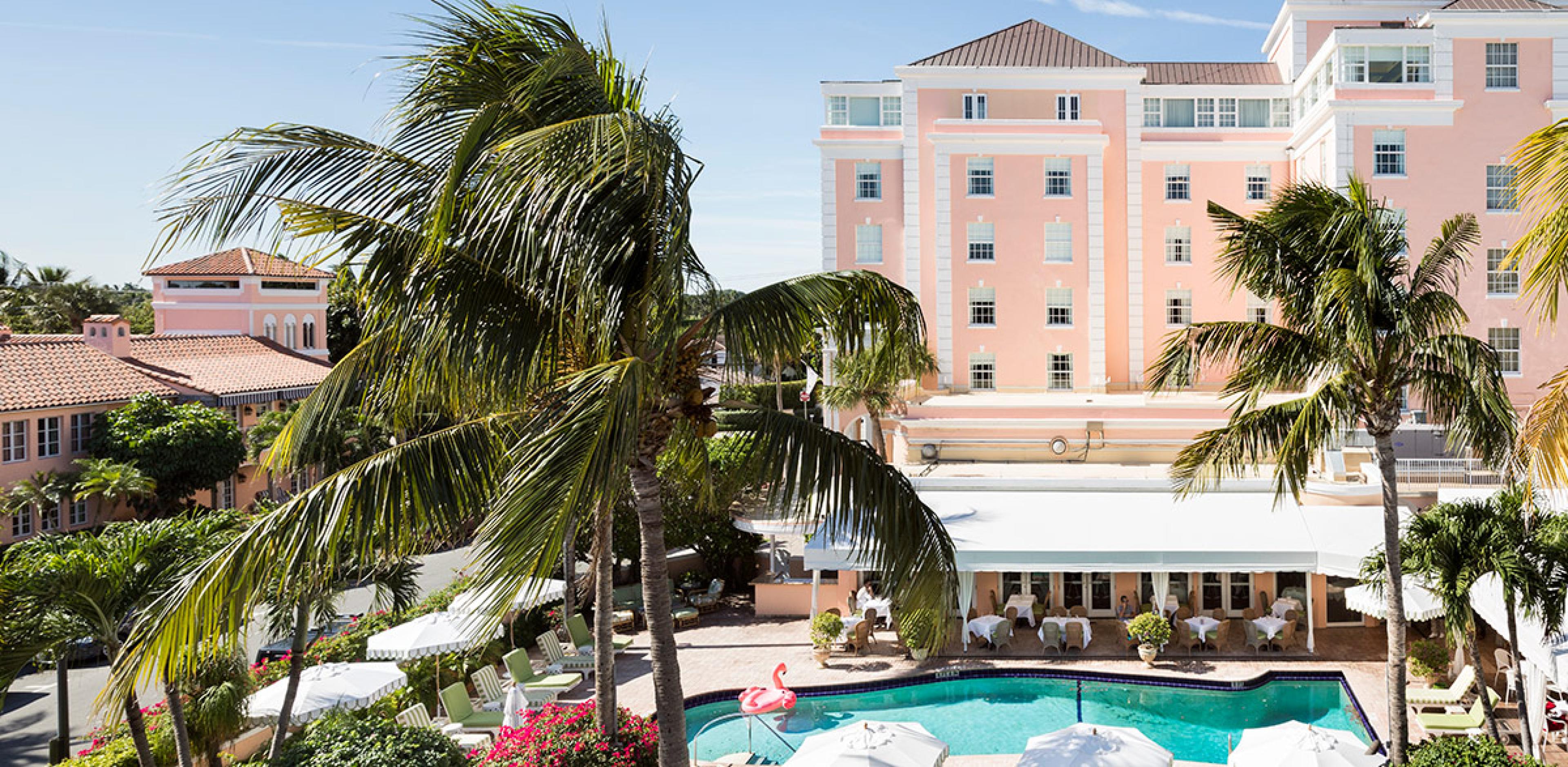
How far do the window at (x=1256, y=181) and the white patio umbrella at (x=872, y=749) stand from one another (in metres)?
31.9

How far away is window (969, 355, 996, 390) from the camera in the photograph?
127 ft

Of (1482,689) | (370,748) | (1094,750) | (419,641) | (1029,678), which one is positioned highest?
(370,748)

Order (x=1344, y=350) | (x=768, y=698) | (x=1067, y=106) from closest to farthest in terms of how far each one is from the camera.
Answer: (x=1344, y=350)
(x=768, y=698)
(x=1067, y=106)

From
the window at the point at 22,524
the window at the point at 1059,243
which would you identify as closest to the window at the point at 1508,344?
the window at the point at 1059,243

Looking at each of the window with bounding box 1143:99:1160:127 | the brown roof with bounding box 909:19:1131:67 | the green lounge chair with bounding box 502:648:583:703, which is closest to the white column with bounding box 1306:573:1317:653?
the green lounge chair with bounding box 502:648:583:703

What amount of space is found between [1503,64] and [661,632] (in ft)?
125

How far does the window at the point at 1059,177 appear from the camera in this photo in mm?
37875

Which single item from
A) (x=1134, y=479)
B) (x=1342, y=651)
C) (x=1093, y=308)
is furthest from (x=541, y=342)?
(x=1093, y=308)

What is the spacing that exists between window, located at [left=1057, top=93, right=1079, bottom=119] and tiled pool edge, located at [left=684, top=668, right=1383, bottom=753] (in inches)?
961

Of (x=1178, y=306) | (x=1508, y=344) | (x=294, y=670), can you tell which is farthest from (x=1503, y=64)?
(x=294, y=670)

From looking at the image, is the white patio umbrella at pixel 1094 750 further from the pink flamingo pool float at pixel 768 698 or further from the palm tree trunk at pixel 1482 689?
the pink flamingo pool float at pixel 768 698

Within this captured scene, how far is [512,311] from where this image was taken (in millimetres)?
Answer: 8094

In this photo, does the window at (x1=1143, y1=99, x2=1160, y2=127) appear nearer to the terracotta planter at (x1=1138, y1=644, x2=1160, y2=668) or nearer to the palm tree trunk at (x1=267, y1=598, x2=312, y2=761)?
the terracotta planter at (x1=1138, y1=644, x2=1160, y2=668)

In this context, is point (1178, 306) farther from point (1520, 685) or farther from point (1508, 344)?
point (1520, 685)
